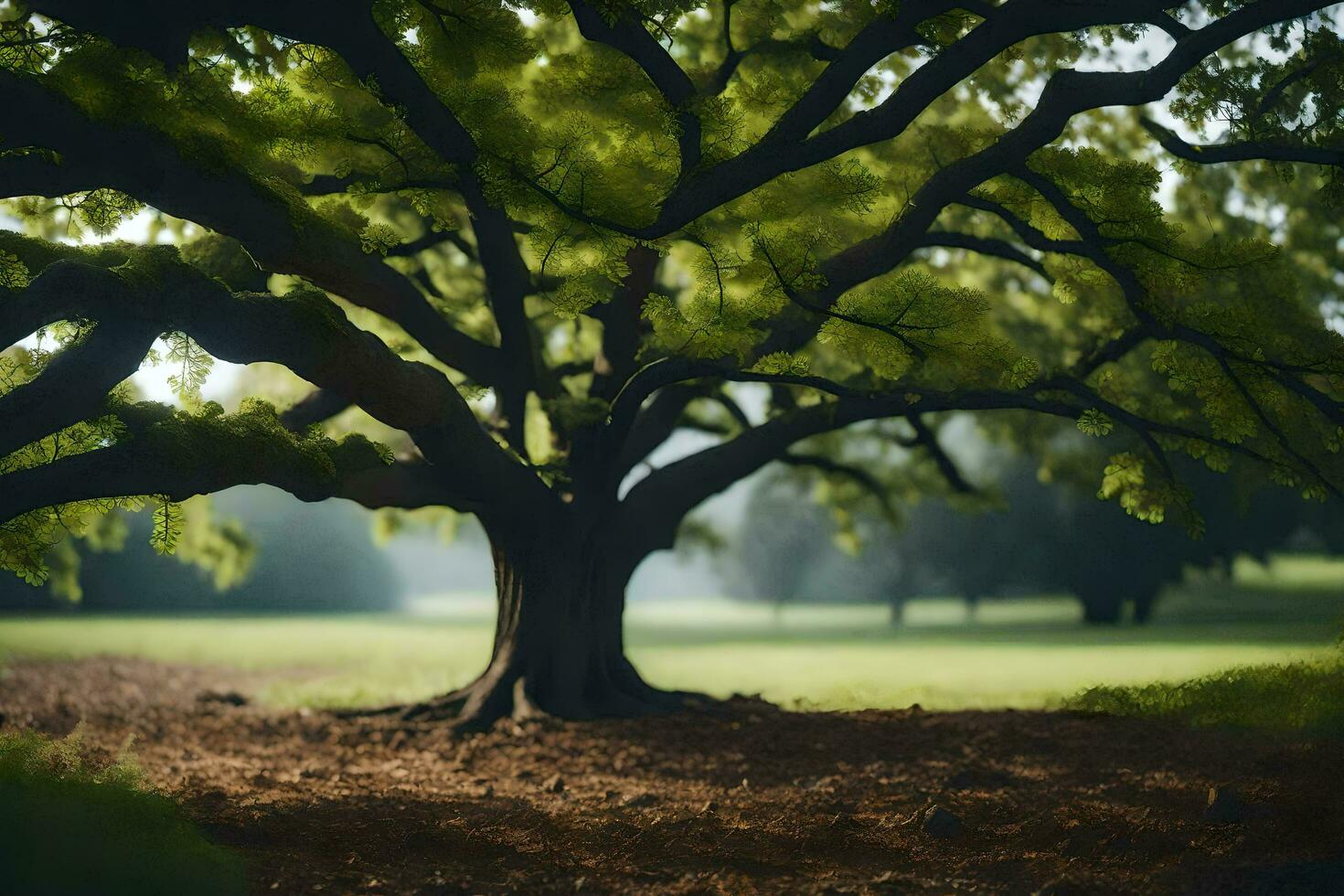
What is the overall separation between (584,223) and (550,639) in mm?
5792

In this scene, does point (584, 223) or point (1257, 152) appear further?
point (1257, 152)

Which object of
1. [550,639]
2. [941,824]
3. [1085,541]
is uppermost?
[1085,541]

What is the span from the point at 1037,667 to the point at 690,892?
1600 centimetres

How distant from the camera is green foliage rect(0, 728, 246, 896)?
5074 millimetres

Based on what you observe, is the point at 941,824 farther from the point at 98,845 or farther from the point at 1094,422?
the point at 98,845

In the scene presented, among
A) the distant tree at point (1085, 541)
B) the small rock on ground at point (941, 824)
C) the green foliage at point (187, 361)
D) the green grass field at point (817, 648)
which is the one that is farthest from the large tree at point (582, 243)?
the distant tree at point (1085, 541)

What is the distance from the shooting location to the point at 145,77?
771 centimetres

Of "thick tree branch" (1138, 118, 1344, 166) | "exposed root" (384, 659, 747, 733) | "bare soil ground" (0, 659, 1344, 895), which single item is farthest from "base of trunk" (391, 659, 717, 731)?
"thick tree branch" (1138, 118, 1344, 166)

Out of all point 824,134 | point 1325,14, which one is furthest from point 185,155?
point 1325,14

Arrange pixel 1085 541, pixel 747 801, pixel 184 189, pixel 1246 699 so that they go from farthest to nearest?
pixel 1085 541 → pixel 1246 699 → pixel 747 801 → pixel 184 189

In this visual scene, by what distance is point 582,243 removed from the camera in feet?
28.9

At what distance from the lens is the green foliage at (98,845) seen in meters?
5.07

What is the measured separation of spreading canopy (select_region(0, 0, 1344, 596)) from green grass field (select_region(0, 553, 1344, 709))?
4.67m

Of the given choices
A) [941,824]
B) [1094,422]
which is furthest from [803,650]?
[941,824]
